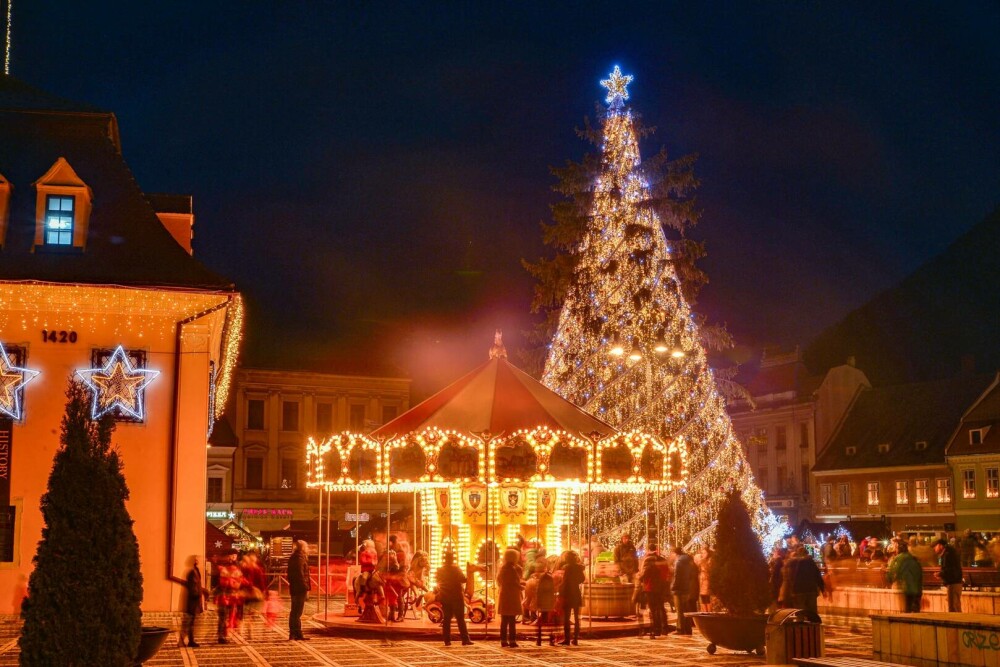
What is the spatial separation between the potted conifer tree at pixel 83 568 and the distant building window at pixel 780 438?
6605 centimetres

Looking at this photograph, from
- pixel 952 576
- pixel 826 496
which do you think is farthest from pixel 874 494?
pixel 952 576

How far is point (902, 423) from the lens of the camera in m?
64.6

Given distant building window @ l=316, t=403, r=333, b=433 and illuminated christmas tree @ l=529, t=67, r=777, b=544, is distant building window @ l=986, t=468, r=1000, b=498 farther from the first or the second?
distant building window @ l=316, t=403, r=333, b=433

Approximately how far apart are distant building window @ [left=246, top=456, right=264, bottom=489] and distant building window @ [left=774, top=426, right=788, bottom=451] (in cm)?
3236

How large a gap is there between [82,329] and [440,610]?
29.5ft

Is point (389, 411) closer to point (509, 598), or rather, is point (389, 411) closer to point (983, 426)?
point (983, 426)

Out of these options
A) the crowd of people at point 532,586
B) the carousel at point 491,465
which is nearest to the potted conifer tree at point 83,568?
the crowd of people at point 532,586

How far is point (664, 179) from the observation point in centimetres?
3266

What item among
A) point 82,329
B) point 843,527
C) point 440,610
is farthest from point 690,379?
point 843,527

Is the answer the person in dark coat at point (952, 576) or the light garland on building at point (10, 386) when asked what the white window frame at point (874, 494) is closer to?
the person in dark coat at point (952, 576)

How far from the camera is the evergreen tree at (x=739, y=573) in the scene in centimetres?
1748

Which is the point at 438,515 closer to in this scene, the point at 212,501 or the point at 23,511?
the point at 23,511

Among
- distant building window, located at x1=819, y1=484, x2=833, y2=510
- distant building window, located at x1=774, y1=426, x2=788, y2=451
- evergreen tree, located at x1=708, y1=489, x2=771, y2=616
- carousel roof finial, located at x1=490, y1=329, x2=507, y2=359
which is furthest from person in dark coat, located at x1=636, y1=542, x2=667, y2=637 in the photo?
distant building window, located at x1=774, y1=426, x2=788, y2=451

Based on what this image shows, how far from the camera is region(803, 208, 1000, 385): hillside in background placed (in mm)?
81750
